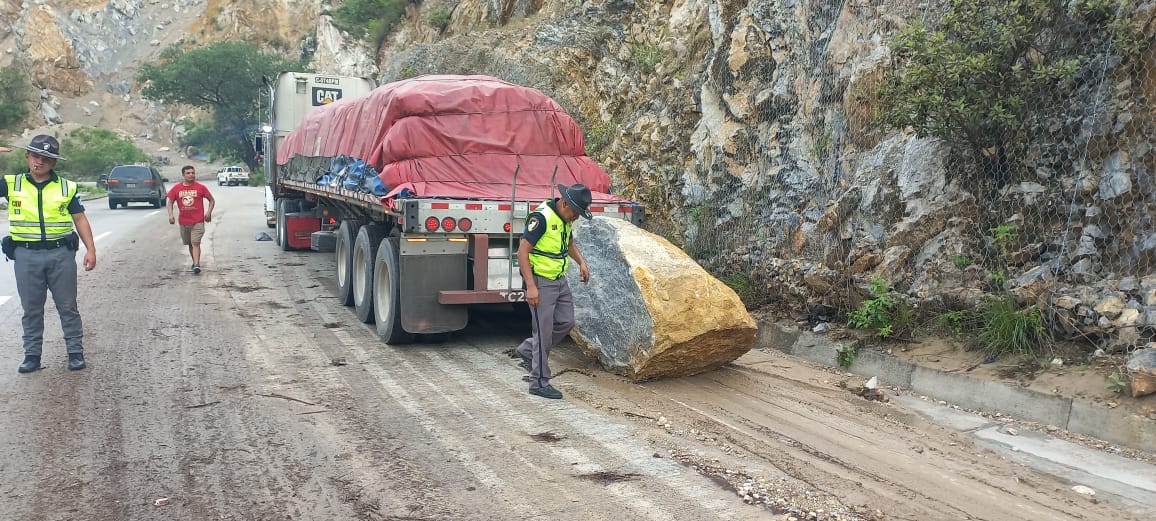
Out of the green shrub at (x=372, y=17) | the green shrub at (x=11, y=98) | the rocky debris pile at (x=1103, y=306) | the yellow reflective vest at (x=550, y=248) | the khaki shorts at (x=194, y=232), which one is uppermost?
the green shrub at (x=372, y=17)

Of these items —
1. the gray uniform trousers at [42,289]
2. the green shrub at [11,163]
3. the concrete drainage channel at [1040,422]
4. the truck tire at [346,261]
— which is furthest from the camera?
the green shrub at [11,163]

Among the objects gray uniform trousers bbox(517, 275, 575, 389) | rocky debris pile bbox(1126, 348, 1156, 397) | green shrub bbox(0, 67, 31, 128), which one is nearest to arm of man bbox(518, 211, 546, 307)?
gray uniform trousers bbox(517, 275, 575, 389)

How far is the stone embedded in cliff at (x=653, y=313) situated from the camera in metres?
6.30

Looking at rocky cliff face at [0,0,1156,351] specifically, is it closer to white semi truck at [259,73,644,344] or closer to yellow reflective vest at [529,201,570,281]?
white semi truck at [259,73,644,344]

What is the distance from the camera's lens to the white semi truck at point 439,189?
7.35m

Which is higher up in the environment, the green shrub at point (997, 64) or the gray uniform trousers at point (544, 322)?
the green shrub at point (997, 64)

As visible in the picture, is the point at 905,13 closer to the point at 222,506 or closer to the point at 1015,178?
the point at 1015,178

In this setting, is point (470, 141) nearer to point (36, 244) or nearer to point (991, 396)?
point (36, 244)

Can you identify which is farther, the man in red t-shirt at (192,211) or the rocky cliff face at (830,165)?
the man in red t-shirt at (192,211)

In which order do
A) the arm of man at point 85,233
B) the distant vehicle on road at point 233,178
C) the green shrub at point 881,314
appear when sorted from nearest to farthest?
the arm of man at point 85,233 → the green shrub at point 881,314 → the distant vehicle on road at point 233,178

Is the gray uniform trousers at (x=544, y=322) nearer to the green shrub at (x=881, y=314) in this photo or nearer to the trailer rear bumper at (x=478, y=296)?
the trailer rear bumper at (x=478, y=296)

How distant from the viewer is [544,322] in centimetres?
611

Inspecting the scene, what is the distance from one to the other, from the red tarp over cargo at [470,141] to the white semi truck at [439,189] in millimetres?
13

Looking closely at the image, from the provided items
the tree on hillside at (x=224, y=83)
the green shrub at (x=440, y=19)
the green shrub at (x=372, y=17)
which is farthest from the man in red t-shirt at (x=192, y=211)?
the tree on hillside at (x=224, y=83)
